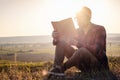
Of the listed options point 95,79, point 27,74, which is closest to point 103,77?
point 95,79

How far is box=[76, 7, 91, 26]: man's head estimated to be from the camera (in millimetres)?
9053

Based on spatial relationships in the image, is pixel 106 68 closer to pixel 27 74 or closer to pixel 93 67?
pixel 93 67

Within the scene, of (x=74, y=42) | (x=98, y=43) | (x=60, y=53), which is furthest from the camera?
(x=60, y=53)

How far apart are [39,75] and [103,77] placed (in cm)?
154

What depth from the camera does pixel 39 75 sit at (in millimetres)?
9602

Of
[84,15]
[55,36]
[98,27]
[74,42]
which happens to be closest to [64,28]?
[55,36]

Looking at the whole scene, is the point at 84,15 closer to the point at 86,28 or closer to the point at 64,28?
the point at 86,28

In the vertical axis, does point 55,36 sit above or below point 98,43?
above

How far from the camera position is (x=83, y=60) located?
9031 mm

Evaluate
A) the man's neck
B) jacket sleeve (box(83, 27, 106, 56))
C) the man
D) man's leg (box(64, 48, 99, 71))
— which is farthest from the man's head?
man's leg (box(64, 48, 99, 71))

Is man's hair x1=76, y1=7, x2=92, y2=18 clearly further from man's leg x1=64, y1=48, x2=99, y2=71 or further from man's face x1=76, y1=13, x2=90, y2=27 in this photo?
man's leg x1=64, y1=48, x2=99, y2=71

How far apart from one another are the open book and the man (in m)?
0.09

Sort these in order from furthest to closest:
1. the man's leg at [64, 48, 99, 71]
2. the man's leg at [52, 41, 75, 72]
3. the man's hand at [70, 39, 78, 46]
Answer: the man's leg at [52, 41, 75, 72], the man's hand at [70, 39, 78, 46], the man's leg at [64, 48, 99, 71]

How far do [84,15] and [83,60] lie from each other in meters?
0.93
